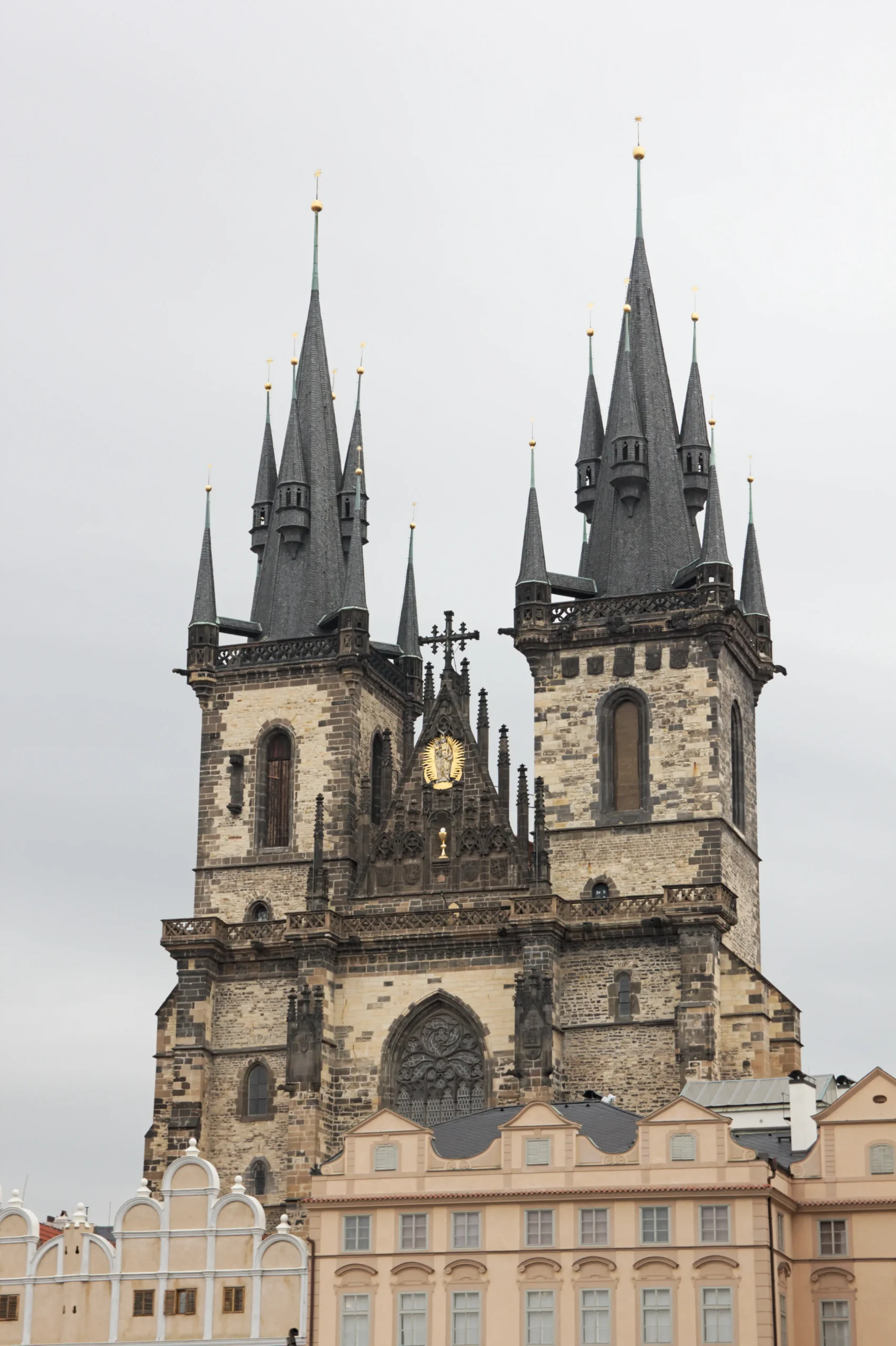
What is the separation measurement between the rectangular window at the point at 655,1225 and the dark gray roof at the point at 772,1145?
2.16m

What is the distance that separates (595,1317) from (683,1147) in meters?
3.43

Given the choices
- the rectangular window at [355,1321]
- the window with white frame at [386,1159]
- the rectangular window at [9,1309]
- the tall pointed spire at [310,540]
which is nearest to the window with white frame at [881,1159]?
the window with white frame at [386,1159]

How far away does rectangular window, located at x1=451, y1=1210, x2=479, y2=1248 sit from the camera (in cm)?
5216

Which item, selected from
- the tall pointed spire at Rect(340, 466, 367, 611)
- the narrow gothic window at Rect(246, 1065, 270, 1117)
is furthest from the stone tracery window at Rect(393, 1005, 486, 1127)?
the tall pointed spire at Rect(340, 466, 367, 611)

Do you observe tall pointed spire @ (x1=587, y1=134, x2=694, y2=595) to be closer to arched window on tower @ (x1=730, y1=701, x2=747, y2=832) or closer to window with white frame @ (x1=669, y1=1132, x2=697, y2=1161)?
arched window on tower @ (x1=730, y1=701, x2=747, y2=832)

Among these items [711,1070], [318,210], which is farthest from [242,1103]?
[318,210]

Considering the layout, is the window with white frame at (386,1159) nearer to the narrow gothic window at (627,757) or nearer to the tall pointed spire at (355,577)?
the narrow gothic window at (627,757)

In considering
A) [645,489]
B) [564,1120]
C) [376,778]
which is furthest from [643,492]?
[564,1120]

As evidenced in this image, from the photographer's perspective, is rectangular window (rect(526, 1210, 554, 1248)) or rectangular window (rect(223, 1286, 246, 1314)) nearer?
rectangular window (rect(526, 1210, 554, 1248))

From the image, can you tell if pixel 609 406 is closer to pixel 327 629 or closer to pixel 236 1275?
pixel 327 629

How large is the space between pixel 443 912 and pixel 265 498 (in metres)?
14.2

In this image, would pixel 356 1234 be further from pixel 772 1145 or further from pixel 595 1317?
pixel 772 1145

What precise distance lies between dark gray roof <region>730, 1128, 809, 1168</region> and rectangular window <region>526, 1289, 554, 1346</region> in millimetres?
4536

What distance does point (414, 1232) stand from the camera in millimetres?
52562
